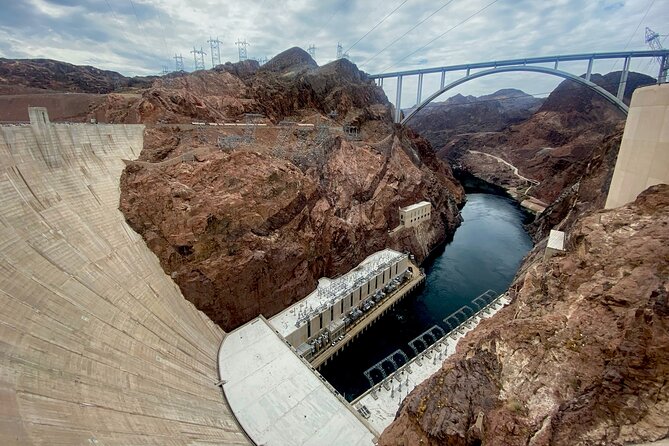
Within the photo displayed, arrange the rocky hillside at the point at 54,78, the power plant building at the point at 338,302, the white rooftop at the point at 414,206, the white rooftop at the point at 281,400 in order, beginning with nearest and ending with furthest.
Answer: the white rooftop at the point at 281,400 < the power plant building at the point at 338,302 < the white rooftop at the point at 414,206 < the rocky hillside at the point at 54,78

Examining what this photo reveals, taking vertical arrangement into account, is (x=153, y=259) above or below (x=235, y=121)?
below

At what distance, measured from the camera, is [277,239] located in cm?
3919

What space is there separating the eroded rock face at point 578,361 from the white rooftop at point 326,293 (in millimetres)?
20922

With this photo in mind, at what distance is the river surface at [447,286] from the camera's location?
124 ft

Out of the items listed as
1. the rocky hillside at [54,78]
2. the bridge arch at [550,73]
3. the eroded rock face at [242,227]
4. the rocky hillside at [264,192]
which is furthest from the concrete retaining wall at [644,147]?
the rocky hillside at [54,78]

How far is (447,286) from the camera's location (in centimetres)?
5341

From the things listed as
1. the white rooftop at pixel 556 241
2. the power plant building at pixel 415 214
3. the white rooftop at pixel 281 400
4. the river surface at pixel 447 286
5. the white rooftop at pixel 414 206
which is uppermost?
the white rooftop at pixel 556 241

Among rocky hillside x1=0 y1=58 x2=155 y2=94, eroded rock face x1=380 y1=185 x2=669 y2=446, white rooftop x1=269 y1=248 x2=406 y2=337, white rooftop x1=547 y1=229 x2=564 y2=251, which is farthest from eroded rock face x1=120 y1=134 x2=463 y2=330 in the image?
rocky hillside x1=0 y1=58 x2=155 y2=94

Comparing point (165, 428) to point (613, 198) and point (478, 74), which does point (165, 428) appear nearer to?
point (613, 198)

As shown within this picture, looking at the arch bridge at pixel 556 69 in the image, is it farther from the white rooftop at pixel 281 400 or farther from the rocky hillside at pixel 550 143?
the white rooftop at pixel 281 400

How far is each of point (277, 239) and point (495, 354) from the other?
2889 centimetres

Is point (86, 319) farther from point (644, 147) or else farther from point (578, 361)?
point (644, 147)

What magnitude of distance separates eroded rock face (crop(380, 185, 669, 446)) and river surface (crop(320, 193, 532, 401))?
21408mm

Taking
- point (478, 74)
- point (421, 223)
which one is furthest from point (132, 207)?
point (478, 74)
